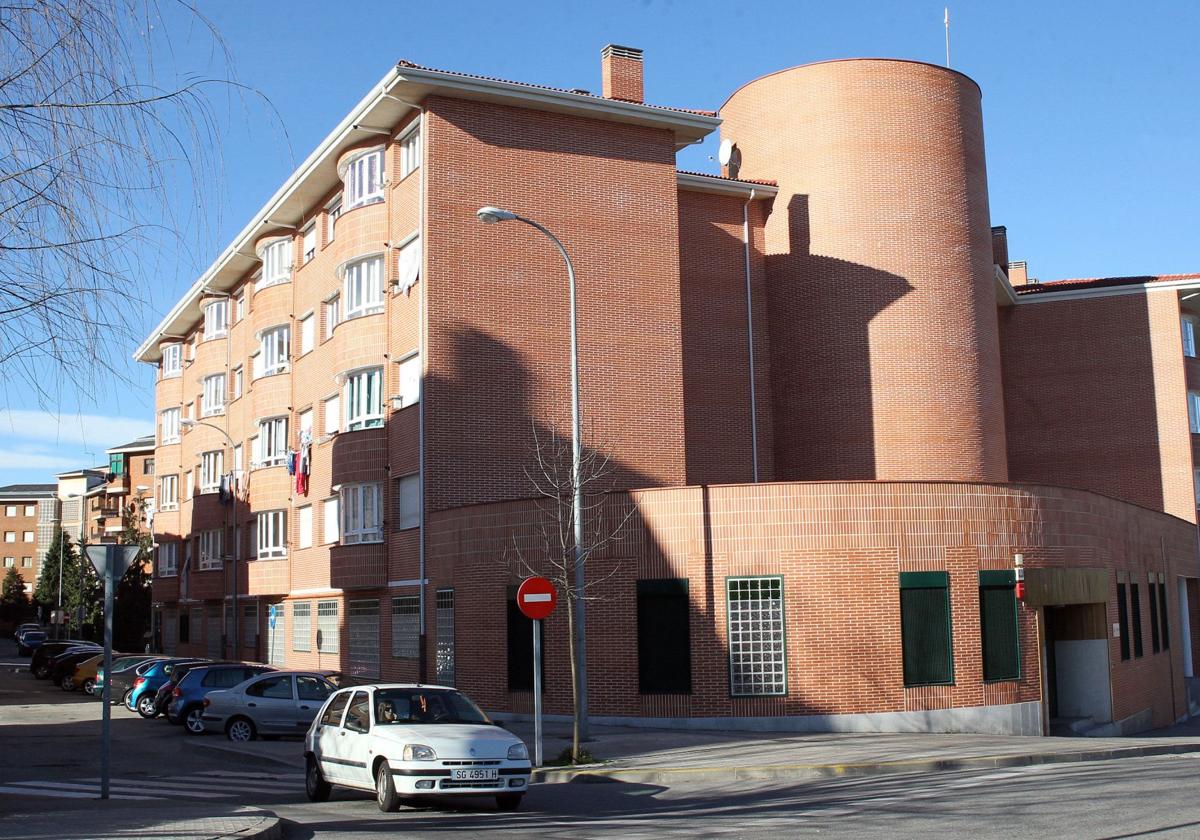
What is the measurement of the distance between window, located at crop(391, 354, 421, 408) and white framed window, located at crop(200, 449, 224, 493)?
66.2 ft

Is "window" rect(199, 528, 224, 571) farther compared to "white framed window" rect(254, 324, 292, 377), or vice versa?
"window" rect(199, 528, 224, 571)

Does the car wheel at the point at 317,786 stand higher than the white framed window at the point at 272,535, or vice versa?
the white framed window at the point at 272,535

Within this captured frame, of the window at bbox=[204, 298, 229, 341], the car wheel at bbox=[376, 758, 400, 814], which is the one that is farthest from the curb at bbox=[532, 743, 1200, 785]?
the window at bbox=[204, 298, 229, 341]

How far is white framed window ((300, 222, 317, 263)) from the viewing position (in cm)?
3878

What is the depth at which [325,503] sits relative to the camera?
117 feet

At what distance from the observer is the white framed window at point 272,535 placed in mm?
39812

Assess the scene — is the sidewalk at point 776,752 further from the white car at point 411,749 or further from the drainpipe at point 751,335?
the drainpipe at point 751,335

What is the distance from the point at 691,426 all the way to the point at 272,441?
1430 centimetres

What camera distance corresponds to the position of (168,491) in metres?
58.4

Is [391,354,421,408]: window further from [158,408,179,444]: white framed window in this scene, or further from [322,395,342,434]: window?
[158,408,179,444]: white framed window

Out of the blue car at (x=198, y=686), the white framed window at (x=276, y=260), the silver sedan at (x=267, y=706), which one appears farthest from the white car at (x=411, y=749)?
the white framed window at (x=276, y=260)

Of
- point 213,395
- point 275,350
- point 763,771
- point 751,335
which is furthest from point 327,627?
point 763,771

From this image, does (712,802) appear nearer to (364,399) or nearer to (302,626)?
(364,399)

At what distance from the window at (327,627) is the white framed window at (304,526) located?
6.86ft
